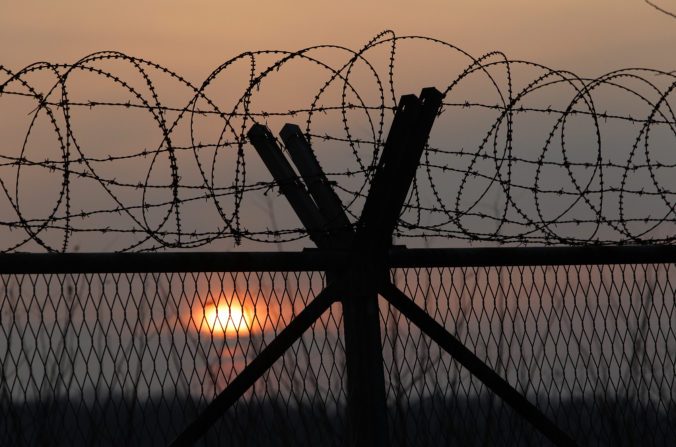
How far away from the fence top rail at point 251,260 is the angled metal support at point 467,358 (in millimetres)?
155

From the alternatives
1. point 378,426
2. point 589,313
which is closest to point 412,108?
point 378,426

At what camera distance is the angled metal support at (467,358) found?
434 centimetres

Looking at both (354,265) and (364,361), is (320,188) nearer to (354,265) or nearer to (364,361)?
(354,265)

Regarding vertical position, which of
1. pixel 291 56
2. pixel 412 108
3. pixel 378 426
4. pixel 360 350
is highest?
pixel 291 56

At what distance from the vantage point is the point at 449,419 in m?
4.68

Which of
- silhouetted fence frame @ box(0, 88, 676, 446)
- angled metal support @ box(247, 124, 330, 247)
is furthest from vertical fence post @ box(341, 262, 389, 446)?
angled metal support @ box(247, 124, 330, 247)

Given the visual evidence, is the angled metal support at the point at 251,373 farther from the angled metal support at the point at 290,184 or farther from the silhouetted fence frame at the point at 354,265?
the angled metal support at the point at 290,184

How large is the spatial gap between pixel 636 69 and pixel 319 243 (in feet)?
6.11

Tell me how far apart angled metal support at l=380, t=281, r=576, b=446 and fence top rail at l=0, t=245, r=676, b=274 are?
16 cm

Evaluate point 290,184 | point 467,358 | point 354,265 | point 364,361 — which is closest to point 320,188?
point 290,184

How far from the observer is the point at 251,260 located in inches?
166

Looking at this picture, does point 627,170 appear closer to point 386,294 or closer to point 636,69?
point 636,69

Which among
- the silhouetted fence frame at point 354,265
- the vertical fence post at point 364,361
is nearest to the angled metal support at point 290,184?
the silhouetted fence frame at point 354,265

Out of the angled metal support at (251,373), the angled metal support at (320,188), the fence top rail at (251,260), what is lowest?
the angled metal support at (251,373)
